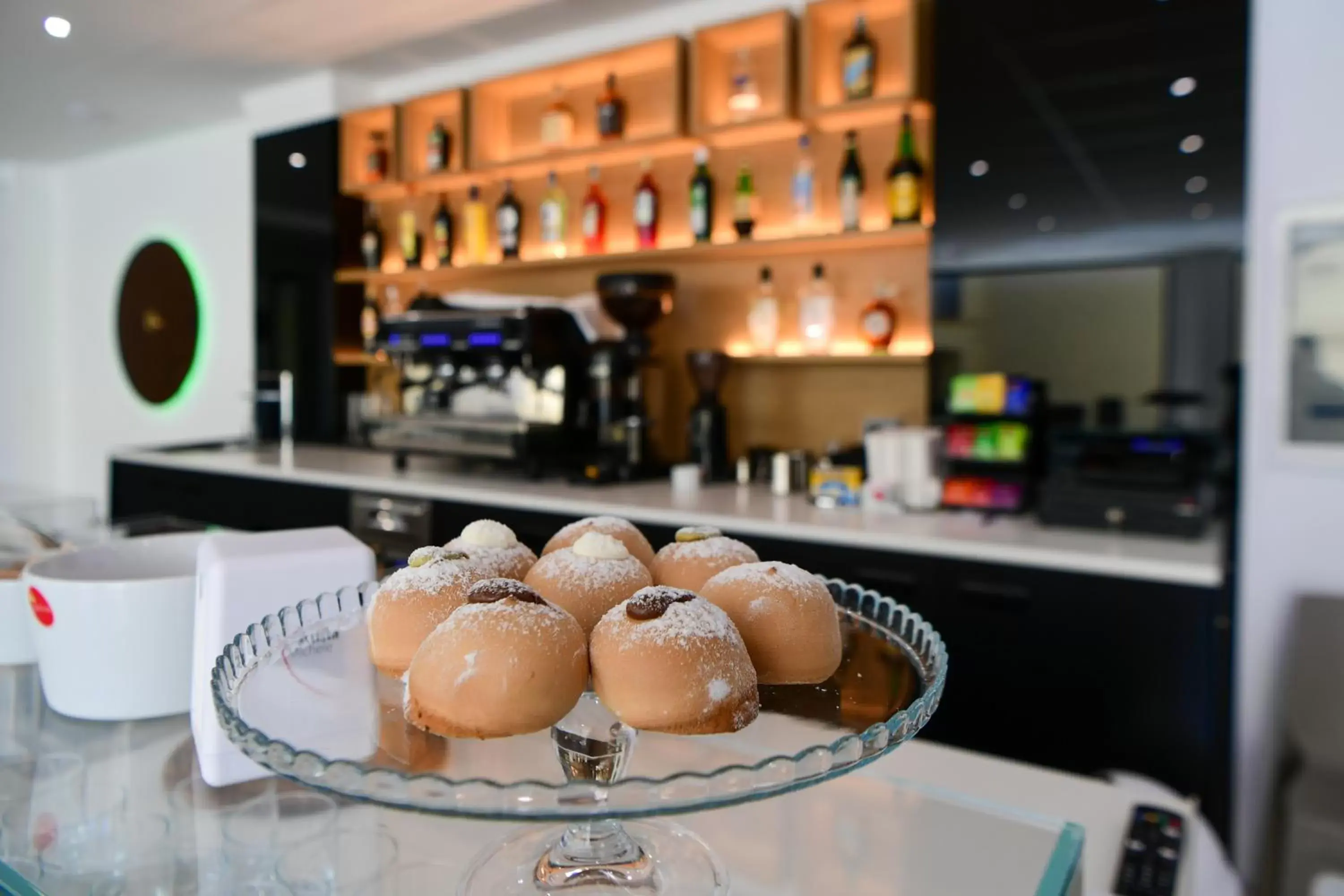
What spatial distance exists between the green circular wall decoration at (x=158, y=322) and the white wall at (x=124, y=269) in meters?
0.07

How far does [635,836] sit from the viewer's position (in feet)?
2.29

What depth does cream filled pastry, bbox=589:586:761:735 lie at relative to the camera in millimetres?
572

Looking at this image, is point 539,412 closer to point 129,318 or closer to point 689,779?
point 689,779

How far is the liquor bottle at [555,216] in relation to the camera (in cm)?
339

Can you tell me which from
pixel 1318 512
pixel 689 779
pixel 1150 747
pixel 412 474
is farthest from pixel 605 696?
pixel 412 474

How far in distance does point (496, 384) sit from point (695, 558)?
2.32 m

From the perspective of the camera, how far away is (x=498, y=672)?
22.1 inches

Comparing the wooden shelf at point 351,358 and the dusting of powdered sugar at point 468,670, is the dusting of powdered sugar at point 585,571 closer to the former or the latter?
the dusting of powdered sugar at point 468,670

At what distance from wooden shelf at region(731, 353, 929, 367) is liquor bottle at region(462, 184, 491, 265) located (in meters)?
1.18

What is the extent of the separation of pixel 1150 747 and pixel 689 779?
1.74 metres

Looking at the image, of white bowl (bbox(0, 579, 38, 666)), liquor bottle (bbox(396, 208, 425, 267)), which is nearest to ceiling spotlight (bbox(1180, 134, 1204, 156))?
white bowl (bbox(0, 579, 38, 666))

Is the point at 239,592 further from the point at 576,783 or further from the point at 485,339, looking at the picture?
the point at 485,339

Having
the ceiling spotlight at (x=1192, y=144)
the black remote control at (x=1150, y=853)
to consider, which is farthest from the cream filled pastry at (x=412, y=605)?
the ceiling spotlight at (x=1192, y=144)

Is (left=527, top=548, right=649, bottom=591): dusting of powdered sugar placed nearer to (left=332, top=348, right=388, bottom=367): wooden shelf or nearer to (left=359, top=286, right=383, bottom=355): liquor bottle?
(left=332, top=348, right=388, bottom=367): wooden shelf
